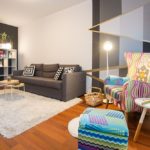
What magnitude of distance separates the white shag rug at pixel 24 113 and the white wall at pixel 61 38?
1408 mm

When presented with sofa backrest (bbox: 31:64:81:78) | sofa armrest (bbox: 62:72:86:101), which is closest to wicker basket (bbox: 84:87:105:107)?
sofa armrest (bbox: 62:72:86:101)

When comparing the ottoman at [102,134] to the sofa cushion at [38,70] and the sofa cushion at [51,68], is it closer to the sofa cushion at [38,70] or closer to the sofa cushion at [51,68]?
the sofa cushion at [51,68]

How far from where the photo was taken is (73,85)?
308cm

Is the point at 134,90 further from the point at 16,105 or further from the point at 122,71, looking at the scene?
the point at 16,105

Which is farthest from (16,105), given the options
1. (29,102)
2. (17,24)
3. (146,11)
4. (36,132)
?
(17,24)

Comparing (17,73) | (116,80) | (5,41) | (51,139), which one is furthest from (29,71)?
(51,139)

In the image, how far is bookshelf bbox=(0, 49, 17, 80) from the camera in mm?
4871

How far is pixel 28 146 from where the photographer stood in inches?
54.4

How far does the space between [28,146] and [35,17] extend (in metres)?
4.20

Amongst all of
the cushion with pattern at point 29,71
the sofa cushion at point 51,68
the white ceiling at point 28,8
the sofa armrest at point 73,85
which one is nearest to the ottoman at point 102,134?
the sofa armrest at point 73,85

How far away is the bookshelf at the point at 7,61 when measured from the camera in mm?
4871

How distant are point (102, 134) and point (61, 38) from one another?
3.54 m

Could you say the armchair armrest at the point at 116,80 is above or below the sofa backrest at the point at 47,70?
below

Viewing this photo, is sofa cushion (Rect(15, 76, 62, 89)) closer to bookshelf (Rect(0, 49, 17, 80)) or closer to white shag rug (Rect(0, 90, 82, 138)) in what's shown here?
white shag rug (Rect(0, 90, 82, 138))
